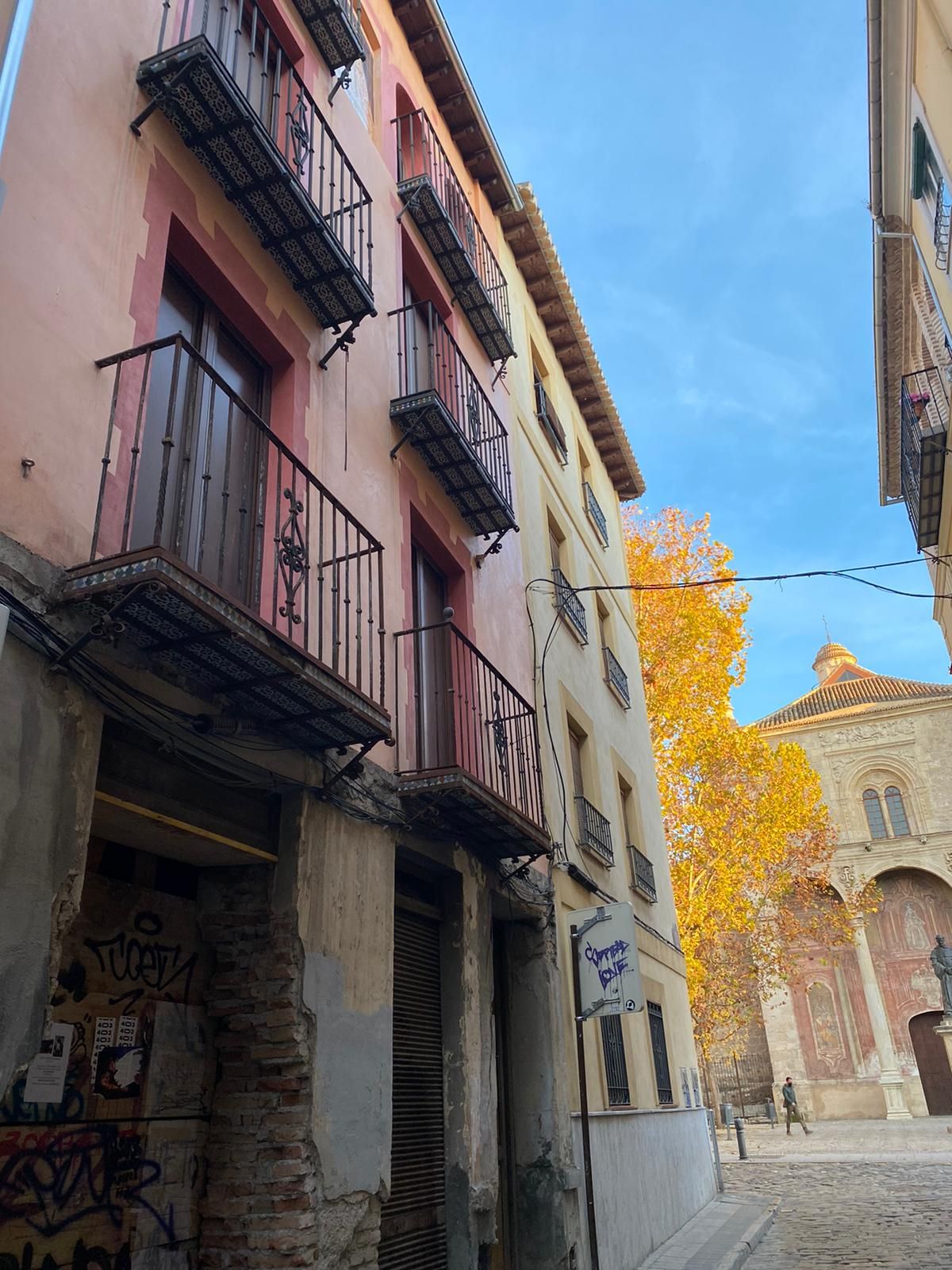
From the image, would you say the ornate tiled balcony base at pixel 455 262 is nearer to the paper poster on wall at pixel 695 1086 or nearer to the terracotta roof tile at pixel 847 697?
the paper poster on wall at pixel 695 1086

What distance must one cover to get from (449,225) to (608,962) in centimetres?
720

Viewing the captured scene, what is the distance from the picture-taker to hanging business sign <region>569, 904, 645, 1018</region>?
7234 millimetres

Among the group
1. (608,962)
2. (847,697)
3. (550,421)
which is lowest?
(608,962)

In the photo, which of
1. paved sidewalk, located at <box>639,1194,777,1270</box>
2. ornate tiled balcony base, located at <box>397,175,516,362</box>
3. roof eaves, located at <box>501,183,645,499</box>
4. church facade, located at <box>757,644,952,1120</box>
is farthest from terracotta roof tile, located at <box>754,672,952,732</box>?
ornate tiled balcony base, located at <box>397,175,516,362</box>

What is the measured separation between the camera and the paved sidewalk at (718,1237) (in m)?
9.40

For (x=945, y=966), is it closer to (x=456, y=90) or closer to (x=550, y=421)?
(x=550, y=421)

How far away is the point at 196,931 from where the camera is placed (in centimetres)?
524

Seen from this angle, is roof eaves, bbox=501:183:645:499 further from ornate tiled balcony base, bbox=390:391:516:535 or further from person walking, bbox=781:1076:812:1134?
person walking, bbox=781:1076:812:1134

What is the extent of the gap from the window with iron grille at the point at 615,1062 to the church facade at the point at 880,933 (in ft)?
85.0

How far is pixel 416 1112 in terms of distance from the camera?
6.68 m

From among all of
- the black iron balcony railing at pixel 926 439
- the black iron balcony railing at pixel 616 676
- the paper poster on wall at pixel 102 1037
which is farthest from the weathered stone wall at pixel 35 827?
the black iron balcony railing at pixel 926 439

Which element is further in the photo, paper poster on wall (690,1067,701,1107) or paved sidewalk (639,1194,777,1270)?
paper poster on wall (690,1067,701,1107)

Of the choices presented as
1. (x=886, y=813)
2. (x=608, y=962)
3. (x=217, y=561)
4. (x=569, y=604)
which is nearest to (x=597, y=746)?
(x=569, y=604)

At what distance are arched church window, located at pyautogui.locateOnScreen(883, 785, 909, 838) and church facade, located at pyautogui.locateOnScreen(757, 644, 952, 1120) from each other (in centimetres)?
5
